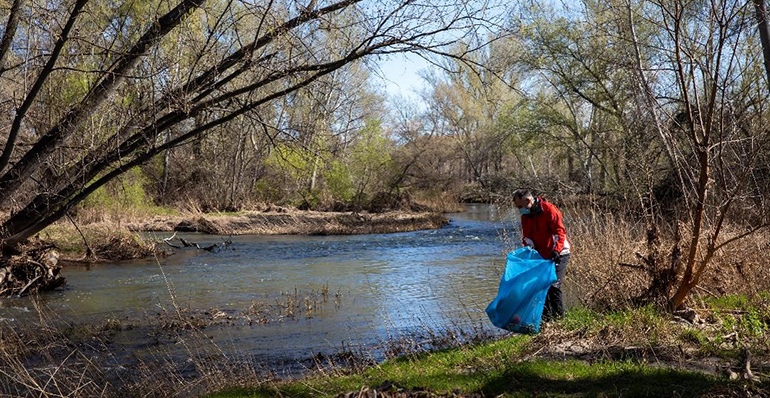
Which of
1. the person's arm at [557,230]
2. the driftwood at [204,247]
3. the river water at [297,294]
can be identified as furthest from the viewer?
the driftwood at [204,247]

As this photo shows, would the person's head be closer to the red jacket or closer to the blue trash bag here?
the red jacket

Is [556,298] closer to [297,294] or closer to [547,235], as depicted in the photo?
[547,235]

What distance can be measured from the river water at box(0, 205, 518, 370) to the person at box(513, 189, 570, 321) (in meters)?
1.30

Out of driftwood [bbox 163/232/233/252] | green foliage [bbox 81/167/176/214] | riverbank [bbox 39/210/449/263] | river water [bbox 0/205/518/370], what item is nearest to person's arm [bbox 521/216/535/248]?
river water [bbox 0/205/518/370]

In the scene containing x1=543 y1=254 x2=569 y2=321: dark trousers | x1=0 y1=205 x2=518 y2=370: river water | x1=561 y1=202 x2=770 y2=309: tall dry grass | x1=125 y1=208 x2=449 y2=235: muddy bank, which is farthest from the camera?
x1=125 y1=208 x2=449 y2=235: muddy bank

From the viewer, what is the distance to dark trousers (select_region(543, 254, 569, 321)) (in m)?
7.66

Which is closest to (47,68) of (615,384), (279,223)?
(615,384)

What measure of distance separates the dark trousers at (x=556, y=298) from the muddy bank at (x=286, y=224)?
19.0m

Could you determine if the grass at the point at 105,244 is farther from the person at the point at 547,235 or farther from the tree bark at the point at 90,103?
the person at the point at 547,235

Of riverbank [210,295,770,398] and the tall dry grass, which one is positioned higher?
the tall dry grass

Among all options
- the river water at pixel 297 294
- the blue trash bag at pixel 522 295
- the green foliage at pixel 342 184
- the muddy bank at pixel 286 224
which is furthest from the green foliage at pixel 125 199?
the blue trash bag at pixel 522 295

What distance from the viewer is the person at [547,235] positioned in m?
7.58

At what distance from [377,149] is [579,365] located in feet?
101

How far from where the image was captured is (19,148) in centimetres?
915
